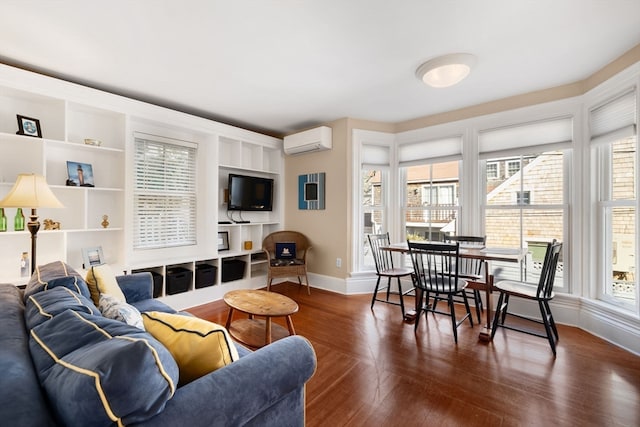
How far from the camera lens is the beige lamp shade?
210 cm

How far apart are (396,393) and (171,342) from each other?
1.49m

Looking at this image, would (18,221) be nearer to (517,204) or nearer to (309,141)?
(309,141)

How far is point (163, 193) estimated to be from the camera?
3.51m

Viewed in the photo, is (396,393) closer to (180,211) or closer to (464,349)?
(464,349)

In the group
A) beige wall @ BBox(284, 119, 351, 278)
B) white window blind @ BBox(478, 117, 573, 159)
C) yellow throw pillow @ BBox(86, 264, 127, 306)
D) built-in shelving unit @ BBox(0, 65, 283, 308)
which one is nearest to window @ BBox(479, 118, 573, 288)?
white window blind @ BBox(478, 117, 573, 159)

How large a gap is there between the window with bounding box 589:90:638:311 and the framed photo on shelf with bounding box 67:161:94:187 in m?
5.04

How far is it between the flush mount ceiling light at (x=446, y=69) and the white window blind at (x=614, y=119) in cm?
135

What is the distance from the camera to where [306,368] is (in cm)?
118

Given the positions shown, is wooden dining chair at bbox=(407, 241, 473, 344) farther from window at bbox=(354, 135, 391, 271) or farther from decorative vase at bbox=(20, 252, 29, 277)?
decorative vase at bbox=(20, 252, 29, 277)

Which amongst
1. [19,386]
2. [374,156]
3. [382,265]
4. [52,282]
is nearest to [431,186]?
[374,156]

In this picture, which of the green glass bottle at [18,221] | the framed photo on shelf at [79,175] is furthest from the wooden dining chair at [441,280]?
the green glass bottle at [18,221]

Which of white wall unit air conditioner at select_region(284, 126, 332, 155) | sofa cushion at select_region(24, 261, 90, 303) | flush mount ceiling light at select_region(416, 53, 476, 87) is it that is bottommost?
sofa cushion at select_region(24, 261, 90, 303)

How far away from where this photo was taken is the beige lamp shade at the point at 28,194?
2.10 m

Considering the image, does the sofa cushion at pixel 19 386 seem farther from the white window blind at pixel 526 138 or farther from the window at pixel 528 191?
the white window blind at pixel 526 138
